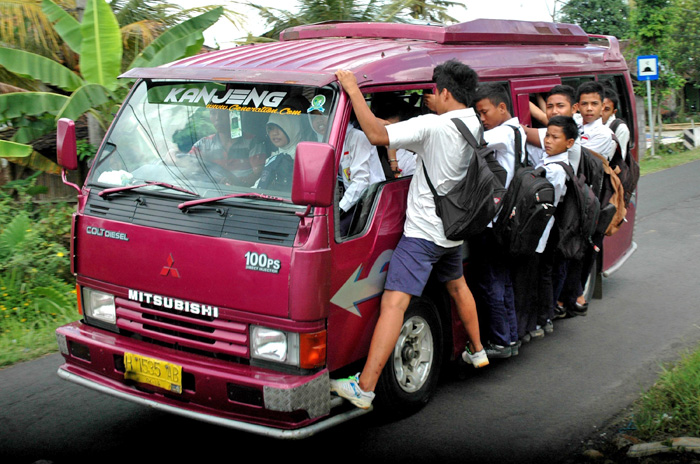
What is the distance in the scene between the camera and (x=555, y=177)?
5.41 m

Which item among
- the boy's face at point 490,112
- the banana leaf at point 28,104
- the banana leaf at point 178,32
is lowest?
the boy's face at point 490,112

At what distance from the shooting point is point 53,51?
920 cm

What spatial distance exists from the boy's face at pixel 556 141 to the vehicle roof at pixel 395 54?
1.88 feet

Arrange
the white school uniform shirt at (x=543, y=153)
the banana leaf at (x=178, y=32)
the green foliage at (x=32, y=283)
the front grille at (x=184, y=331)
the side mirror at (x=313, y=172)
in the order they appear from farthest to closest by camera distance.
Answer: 1. the banana leaf at (x=178, y=32)
2. the green foliage at (x=32, y=283)
3. the white school uniform shirt at (x=543, y=153)
4. the front grille at (x=184, y=331)
5. the side mirror at (x=313, y=172)

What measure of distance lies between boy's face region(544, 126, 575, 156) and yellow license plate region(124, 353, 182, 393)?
10.1ft

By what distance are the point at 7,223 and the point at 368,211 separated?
4908mm

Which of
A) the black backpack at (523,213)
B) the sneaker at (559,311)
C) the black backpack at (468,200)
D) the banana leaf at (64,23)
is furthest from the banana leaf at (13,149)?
the sneaker at (559,311)

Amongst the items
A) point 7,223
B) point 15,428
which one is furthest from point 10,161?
point 15,428

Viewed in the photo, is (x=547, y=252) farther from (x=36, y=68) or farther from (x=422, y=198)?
(x=36, y=68)

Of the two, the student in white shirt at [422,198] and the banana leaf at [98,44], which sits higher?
the banana leaf at [98,44]

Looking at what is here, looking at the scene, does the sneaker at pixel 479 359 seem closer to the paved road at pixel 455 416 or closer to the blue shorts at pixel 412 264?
the paved road at pixel 455 416

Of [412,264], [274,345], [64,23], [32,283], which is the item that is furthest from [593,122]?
[64,23]

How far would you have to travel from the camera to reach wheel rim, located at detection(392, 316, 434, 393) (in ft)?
15.0

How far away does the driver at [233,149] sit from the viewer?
4246 mm
